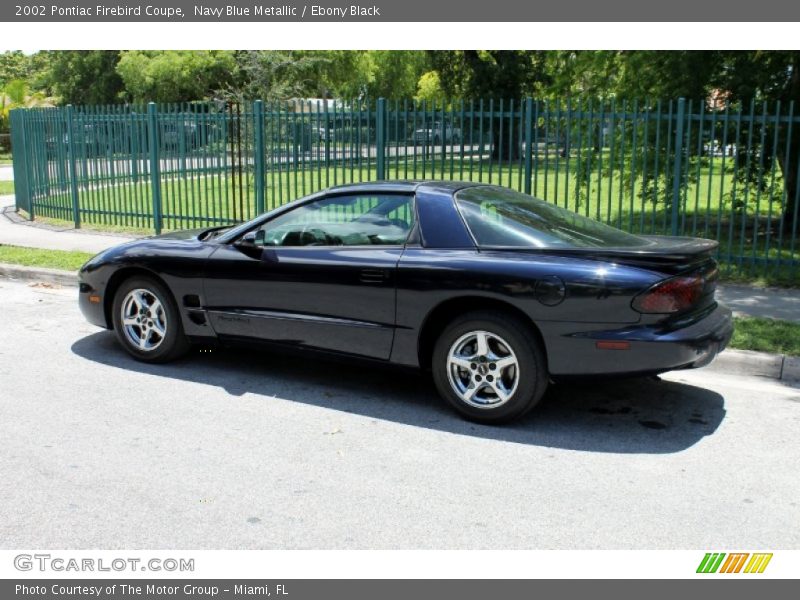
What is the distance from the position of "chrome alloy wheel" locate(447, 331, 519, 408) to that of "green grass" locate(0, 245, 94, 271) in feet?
22.2

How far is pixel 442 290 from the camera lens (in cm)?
537

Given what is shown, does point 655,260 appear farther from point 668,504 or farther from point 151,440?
point 151,440

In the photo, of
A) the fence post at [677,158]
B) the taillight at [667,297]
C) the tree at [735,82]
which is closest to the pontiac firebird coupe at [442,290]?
the taillight at [667,297]

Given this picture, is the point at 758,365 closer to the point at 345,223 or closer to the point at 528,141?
the point at 345,223

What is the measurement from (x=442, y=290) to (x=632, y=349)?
121 cm

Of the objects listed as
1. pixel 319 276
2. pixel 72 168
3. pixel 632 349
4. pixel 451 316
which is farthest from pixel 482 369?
pixel 72 168

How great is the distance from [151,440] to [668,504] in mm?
2949

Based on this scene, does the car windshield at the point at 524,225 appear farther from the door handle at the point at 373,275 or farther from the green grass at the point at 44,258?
the green grass at the point at 44,258

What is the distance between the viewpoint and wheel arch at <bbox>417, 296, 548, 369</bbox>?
522 cm

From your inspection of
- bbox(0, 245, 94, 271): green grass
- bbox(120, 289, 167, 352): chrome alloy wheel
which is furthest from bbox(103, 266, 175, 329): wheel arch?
bbox(0, 245, 94, 271): green grass

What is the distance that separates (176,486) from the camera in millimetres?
4430

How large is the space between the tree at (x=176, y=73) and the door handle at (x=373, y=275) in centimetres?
4094

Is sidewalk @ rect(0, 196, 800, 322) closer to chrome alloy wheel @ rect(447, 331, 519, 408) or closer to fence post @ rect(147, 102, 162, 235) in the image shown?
fence post @ rect(147, 102, 162, 235)

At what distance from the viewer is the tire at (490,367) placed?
517 centimetres
